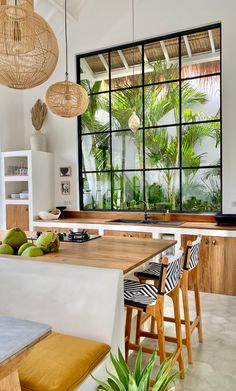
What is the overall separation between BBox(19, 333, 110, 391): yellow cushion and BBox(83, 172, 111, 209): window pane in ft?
12.8

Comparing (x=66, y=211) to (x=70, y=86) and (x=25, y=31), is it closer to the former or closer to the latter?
(x=70, y=86)

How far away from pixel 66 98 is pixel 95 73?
112 inches

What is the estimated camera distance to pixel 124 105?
5.52m

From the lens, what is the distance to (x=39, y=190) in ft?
18.6

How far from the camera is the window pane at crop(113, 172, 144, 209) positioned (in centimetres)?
544

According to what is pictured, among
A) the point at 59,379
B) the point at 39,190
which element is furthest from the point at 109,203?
the point at 59,379

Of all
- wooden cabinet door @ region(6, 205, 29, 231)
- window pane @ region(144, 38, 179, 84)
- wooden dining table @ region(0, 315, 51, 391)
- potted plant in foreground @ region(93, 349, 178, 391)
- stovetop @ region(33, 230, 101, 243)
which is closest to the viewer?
wooden dining table @ region(0, 315, 51, 391)

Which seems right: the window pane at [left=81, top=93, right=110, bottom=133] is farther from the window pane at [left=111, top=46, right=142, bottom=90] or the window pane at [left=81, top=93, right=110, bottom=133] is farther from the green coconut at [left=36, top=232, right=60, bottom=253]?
the green coconut at [left=36, top=232, right=60, bottom=253]

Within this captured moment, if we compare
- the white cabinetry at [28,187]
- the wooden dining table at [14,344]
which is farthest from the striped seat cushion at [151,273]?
the white cabinetry at [28,187]

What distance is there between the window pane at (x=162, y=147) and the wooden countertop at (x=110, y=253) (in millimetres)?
2591

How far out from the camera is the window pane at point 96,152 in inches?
224

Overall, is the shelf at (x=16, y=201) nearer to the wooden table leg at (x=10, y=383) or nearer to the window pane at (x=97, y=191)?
the window pane at (x=97, y=191)

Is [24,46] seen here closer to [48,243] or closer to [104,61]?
[48,243]

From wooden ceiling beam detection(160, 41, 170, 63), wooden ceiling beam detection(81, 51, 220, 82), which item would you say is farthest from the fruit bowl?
wooden ceiling beam detection(160, 41, 170, 63)
